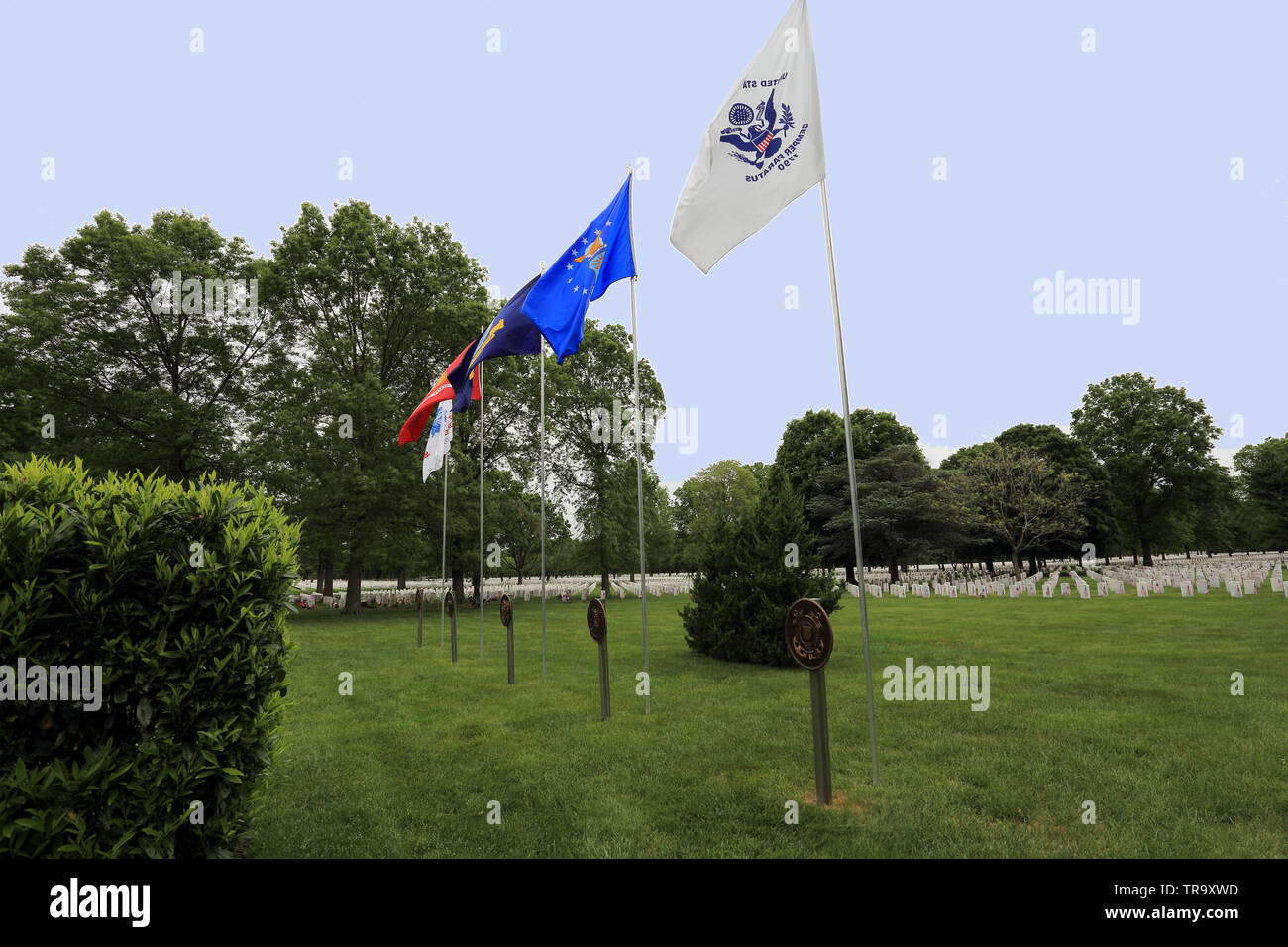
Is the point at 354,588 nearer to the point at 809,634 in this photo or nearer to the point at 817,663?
the point at 809,634

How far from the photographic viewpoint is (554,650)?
1458cm

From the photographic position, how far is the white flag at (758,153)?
237 inches

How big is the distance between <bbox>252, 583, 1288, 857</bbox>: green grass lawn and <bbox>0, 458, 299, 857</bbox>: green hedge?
56cm

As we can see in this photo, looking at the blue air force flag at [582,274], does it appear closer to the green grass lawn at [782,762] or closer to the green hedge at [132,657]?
the green grass lawn at [782,762]

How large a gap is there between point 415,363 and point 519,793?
85.0 ft

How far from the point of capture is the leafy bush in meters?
11.8

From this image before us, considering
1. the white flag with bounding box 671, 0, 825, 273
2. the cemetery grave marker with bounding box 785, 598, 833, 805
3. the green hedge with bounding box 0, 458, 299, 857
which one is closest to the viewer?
the green hedge with bounding box 0, 458, 299, 857

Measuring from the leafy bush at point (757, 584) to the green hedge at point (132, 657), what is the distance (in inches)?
368

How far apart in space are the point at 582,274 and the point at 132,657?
7.62 m

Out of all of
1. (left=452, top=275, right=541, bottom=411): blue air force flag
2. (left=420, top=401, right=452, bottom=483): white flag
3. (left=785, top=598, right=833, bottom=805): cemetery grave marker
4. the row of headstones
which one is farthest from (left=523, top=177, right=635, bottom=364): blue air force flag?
the row of headstones

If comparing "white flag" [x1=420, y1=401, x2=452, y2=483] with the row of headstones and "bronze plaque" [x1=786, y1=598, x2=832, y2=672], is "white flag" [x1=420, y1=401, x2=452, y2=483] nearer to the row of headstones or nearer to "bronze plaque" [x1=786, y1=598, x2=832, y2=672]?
"bronze plaque" [x1=786, y1=598, x2=832, y2=672]
